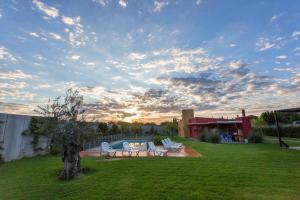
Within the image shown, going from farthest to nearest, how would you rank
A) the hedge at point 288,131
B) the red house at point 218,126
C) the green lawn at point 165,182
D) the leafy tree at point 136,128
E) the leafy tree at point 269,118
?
the leafy tree at point 269,118
the leafy tree at point 136,128
the hedge at point 288,131
the red house at point 218,126
the green lawn at point 165,182

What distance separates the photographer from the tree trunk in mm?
7793

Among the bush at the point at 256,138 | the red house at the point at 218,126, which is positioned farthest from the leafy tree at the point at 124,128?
the bush at the point at 256,138

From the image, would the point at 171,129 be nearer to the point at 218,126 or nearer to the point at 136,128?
the point at 136,128

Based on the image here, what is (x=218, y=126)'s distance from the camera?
28125 mm

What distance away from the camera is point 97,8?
11203mm

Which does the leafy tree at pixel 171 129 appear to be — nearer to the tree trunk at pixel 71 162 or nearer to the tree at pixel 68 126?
the tree at pixel 68 126

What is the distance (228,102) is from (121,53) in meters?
16.8

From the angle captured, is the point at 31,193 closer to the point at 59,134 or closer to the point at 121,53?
the point at 59,134

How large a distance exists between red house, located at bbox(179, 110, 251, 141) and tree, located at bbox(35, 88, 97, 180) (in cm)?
1855

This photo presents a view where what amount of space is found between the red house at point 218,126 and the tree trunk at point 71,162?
61.3 ft

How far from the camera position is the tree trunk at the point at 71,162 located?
7793 mm

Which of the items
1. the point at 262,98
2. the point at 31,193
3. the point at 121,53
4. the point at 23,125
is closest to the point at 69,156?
the point at 31,193

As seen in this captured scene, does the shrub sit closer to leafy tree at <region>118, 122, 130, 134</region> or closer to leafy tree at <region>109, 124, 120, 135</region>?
leafy tree at <region>109, 124, 120, 135</region>

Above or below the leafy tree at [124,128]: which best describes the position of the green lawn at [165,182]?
below
